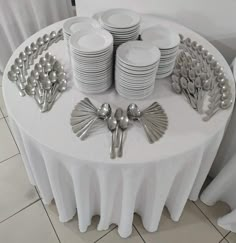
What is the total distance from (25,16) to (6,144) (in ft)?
2.24

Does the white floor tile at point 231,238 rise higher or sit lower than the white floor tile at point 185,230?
lower

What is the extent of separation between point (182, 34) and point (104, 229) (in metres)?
0.85

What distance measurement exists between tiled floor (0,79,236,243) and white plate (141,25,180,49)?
0.77 m

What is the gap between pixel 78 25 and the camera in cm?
88

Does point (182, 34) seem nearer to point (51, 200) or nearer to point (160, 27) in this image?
point (160, 27)

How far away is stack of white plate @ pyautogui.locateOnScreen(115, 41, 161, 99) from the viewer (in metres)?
0.76

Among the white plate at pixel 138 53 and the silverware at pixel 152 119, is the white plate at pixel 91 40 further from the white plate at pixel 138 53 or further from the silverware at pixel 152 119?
the silverware at pixel 152 119

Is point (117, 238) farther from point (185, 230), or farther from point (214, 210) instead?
point (214, 210)

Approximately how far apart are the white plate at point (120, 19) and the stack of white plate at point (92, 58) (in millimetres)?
43

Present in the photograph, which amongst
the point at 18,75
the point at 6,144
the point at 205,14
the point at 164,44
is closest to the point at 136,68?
the point at 164,44

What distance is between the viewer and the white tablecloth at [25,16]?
1411mm

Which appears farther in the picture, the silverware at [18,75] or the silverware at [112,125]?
the silverware at [18,75]

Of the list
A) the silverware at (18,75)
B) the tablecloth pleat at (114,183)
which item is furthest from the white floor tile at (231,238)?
the silverware at (18,75)

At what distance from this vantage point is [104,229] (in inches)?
46.6
